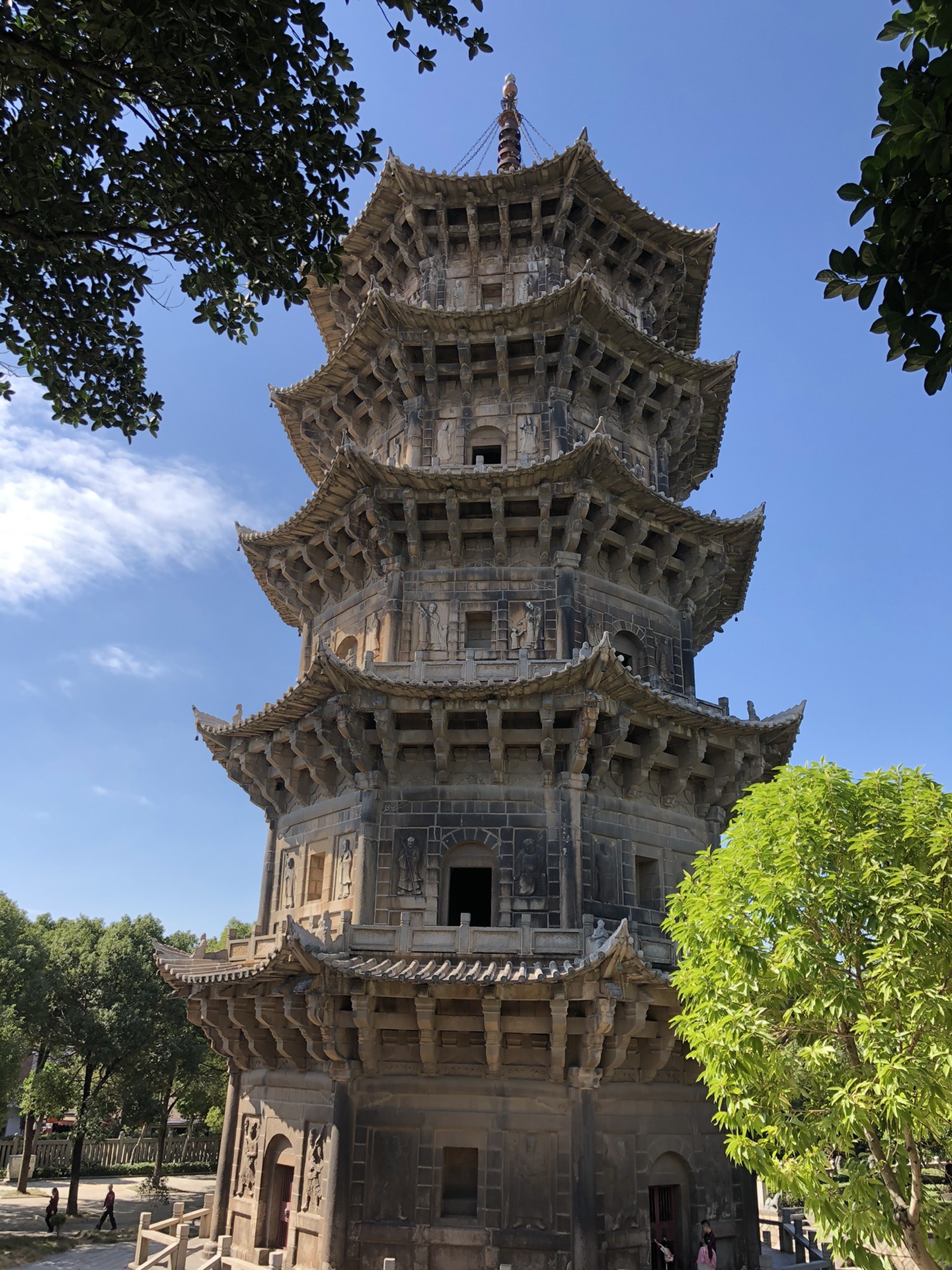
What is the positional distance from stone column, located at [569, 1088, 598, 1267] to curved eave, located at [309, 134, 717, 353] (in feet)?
68.1

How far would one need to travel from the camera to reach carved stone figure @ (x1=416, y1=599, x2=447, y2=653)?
22094 mm

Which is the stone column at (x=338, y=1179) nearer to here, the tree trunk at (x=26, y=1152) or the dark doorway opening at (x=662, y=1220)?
the dark doorway opening at (x=662, y=1220)

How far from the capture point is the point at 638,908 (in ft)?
65.0

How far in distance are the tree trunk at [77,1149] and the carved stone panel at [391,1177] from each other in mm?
26219

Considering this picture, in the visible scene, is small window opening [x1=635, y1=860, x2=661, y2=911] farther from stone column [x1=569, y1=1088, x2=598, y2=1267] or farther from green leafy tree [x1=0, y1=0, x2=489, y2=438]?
green leafy tree [x1=0, y1=0, x2=489, y2=438]

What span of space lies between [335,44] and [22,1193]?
47957 millimetres

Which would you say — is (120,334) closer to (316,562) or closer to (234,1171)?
(316,562)

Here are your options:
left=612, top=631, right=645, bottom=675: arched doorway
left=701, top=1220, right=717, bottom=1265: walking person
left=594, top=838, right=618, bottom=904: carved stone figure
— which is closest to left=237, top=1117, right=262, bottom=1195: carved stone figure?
left=594, top=838, right=618, bottom=904: carved stone figure

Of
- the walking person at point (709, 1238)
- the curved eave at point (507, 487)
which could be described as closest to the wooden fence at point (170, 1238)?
the walking person at point (709, 1238)

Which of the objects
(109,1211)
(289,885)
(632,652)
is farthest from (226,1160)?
(109,1211)

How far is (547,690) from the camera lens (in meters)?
19.2

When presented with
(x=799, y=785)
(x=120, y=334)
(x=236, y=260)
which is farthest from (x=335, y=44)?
(x=799, y=785)

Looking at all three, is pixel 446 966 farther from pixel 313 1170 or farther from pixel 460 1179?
pixel 313 1170

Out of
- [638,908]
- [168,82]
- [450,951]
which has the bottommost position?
[450,951]
